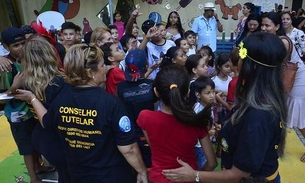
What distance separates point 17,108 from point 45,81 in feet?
2.24

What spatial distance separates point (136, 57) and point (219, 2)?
811 cm

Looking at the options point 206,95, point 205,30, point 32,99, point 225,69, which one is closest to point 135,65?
point 32,99

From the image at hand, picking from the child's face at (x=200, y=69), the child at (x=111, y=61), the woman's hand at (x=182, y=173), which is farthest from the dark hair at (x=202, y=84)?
the woman's hand at (x=182, y=173)

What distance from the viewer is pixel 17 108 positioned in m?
2.80

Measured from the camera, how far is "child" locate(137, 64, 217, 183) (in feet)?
5.84

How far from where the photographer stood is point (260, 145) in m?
1.41

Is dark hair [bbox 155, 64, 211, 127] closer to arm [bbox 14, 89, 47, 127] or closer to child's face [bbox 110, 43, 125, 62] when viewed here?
arm [bbox 14, 89, 47, 127]

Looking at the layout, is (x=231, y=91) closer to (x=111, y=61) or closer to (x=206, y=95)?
(x=206, y=95)

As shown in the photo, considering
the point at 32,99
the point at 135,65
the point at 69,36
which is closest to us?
the point at 32,99

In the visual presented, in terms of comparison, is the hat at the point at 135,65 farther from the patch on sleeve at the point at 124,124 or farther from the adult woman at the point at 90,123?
the patch on sleeve at the point at 124,124

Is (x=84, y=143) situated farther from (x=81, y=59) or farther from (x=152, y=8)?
(x=152, y=8)

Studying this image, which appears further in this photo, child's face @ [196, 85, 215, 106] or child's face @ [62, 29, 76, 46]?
child's face @ [62, 29, 76, 46]

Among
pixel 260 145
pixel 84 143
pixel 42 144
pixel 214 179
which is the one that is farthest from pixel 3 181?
pixel 260 145

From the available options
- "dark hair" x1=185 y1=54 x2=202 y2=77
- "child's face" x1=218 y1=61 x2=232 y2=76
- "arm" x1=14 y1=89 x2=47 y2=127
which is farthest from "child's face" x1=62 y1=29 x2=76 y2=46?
"child's face" x1=218 y1=61 x2=232 y2=76
